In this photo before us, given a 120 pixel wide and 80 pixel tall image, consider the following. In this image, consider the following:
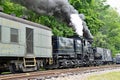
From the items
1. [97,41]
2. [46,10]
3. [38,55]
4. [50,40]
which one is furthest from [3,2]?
[97,41]

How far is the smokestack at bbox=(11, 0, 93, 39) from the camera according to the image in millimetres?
23370

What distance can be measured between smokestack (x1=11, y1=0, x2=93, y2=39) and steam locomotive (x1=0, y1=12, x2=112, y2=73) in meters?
1.41

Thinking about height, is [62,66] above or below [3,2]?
below

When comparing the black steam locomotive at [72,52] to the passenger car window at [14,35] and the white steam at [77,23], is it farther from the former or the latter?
the passenger car window at [14,35]

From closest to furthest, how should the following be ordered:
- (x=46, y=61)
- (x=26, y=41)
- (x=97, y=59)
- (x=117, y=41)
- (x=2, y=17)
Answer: (x=2, y=17), (x=26, y=41), (x=46, y=61), (x=97, y=59), (x=117, y=41)

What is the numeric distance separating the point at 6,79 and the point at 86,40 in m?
14.1

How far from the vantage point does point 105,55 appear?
3762 centimetres

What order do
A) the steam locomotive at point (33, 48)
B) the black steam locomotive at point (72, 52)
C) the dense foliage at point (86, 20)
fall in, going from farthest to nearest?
the dense foliage at point (86, 20)
the black steam locomotive at point (72, 52)
the steam locomotive at point (33, 48)

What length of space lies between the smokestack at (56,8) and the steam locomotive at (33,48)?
4.62 ft

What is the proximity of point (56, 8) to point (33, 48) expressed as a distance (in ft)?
18.0

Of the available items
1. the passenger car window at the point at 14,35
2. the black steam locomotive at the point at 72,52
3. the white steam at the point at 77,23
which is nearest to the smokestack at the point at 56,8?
the white steam at the point at 77,23

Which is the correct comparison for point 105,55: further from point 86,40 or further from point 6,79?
point 6,79

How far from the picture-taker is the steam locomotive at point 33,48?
1683 cm

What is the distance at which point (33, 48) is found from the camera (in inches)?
775
